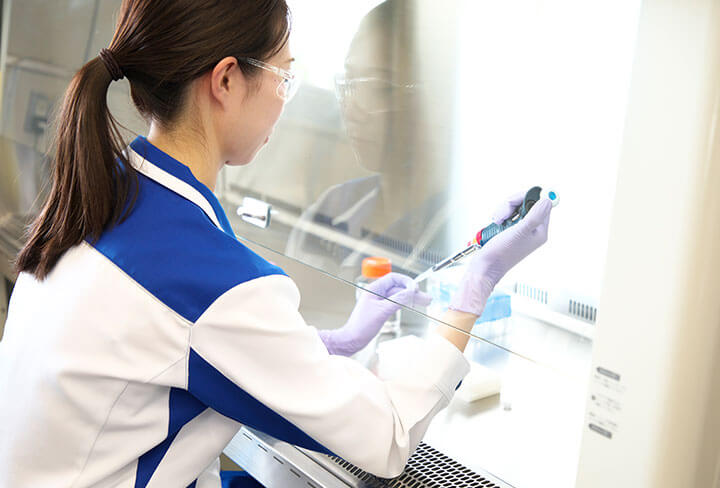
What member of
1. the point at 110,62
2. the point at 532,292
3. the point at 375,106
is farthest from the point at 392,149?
the point at 110,62

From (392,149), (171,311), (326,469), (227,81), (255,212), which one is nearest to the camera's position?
(171,311)

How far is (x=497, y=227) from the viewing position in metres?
0.94

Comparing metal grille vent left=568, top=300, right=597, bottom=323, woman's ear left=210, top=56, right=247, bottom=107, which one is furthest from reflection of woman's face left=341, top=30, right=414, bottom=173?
metal grille vent left=568, top=300, right=597, bottom=323

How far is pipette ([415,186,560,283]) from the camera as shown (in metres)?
0.88

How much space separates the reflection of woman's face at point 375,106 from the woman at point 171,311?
0.25 m

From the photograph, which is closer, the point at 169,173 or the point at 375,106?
the point at 169,173

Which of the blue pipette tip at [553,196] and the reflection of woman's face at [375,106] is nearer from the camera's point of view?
the blue pipette tip at [553,196]

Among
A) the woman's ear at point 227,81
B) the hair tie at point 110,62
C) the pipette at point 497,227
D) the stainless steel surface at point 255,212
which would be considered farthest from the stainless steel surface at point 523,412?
the hair tie at point 110,62

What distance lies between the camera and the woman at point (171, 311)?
79cm

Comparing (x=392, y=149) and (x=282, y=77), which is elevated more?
(x=282, y=77)

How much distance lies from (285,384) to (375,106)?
554 millimetres

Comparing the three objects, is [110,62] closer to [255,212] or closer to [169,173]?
[169,173]

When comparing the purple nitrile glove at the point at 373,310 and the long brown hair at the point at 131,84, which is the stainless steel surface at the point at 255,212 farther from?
the long brown hair at the point at 131,84

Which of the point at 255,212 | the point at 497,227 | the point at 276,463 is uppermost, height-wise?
the point at 497,227
